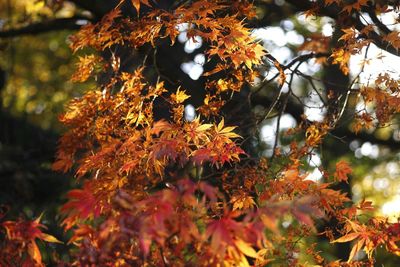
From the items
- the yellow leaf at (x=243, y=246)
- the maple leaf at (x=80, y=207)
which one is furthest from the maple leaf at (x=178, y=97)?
the yellow leaf at (x=243, y=246)

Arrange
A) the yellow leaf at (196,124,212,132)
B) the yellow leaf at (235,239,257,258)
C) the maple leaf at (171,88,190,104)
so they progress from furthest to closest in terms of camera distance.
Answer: the maple leaf at (171,88,190,104)
the yellow leaf at (196,124,212,132)
the yellow leaf at (235,239,257,258)

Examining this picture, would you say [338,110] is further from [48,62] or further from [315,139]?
[48,62]

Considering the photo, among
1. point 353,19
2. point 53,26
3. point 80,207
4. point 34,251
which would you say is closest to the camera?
point 80,207

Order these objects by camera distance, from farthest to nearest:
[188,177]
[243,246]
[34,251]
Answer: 1. [188,177]
2. [34,251]
3. [243,246]

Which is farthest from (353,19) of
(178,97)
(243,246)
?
(243,246)

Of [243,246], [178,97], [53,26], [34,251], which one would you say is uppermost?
[243,246]

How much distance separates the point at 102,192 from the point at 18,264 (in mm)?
476

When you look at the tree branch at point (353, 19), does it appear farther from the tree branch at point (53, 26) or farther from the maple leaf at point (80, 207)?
the tree branch at point (53, 26)

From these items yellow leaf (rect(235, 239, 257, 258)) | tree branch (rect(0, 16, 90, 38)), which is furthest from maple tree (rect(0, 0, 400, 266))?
tree branch (rect(0, 16, 90, 38))

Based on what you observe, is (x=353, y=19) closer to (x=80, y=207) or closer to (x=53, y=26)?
(x=80, y=207)

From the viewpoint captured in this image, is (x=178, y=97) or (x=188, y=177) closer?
(x=178, y=97)

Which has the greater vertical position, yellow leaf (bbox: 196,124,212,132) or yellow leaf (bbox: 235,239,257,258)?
yellow leaf (bbox: 235,239,257,258)

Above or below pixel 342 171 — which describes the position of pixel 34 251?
above

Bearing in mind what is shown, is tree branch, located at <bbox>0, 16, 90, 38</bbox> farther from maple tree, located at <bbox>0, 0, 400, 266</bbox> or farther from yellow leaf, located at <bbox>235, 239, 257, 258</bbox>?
yellow leaf, located at <bbox>235, 239, 257, 258</bbox>
